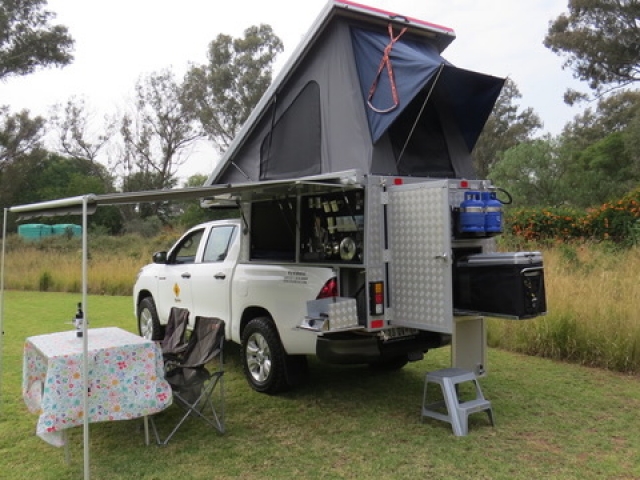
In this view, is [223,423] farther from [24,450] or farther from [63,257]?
[63,257]

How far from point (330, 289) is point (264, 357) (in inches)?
45.5

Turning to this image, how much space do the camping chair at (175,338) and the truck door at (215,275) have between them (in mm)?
723

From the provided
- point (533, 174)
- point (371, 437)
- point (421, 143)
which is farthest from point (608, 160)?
point (371, 437)

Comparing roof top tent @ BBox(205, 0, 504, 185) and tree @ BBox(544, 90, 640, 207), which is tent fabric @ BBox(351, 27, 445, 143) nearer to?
roof top tent @ BBox(205, 0, 504, 185)

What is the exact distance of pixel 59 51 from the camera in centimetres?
2162

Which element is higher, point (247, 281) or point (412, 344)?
point (247, 281)

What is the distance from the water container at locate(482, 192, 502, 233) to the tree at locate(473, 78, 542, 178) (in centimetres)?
3508

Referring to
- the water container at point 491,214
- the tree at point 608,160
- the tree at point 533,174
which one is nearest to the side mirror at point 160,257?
the water container at point 491,214

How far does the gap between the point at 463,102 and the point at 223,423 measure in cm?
363

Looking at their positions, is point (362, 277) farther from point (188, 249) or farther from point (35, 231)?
point (35, 231)

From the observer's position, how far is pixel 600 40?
70.8 feet

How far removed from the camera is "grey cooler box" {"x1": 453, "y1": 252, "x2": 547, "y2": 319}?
14.1ft

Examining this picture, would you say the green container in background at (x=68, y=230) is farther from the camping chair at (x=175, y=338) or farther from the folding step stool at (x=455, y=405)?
the folding step stool at (x=455, y=405)

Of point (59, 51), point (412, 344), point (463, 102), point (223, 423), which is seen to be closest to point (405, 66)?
point (463, 102)
